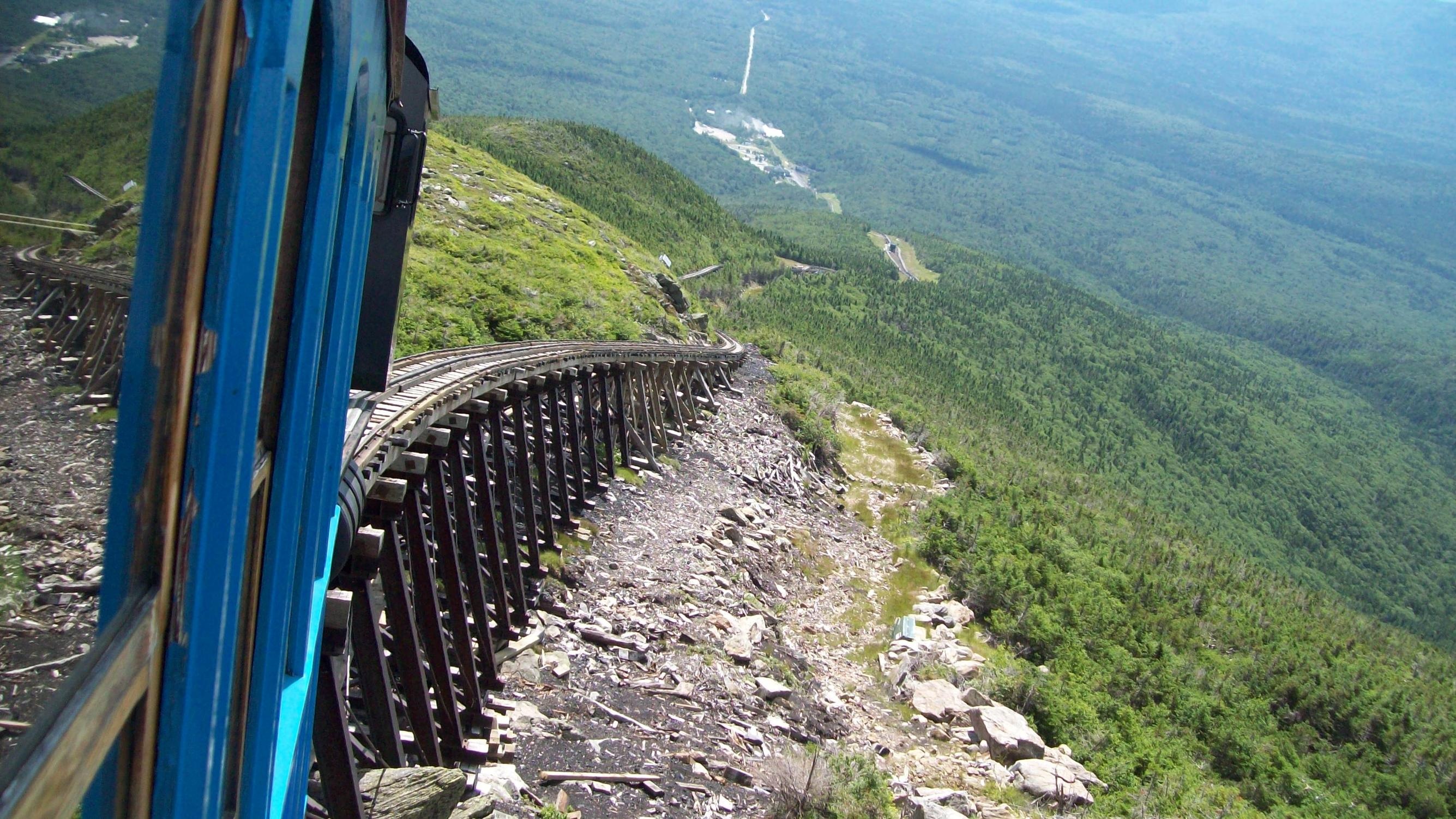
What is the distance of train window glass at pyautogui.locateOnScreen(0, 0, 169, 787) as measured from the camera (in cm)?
111

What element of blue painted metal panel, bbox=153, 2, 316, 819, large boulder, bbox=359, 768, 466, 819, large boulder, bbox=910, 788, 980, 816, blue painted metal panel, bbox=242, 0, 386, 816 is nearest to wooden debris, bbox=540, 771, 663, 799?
large boulder, bbox=359, 768, 466, 819

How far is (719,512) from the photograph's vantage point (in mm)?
16078

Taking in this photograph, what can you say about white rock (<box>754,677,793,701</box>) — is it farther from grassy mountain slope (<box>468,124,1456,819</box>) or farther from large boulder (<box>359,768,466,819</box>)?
large boulder (<box>359,768,466,819</box>)

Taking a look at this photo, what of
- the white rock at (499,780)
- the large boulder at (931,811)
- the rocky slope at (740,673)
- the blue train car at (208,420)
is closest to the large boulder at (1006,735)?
the rocky slope at (740,673)

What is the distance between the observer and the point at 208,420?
5.27 ft

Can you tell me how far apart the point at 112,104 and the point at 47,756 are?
823 mm

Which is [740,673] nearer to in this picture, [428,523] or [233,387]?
[428,523]

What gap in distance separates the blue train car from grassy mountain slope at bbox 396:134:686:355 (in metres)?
15.3

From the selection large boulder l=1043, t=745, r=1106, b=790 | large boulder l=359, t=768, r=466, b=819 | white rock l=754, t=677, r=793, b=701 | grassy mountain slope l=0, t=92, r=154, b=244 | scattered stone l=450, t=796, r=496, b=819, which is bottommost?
large boulder l=1043, t=745, r=1106, b=790

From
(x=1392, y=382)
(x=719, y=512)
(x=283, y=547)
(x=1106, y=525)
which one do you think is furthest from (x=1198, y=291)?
(x=283, y=547)

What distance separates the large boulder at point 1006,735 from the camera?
12.0 metres

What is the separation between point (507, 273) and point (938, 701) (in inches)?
622

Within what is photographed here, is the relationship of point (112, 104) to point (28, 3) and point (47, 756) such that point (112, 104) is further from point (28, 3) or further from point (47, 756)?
point (47, 756)

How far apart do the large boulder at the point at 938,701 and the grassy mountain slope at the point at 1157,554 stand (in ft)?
4.62
